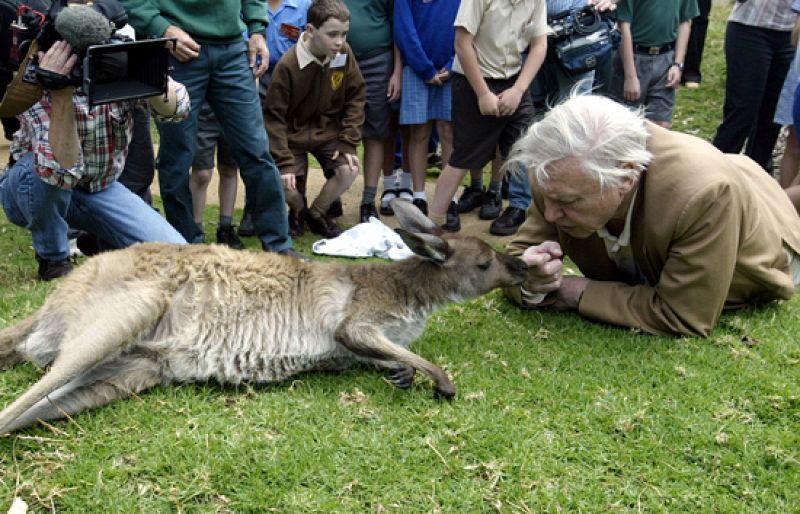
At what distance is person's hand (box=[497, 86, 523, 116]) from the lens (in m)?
6.28

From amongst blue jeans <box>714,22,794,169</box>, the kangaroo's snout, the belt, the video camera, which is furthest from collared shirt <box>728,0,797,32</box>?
the video camera

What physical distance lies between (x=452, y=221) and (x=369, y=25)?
1.98 meters

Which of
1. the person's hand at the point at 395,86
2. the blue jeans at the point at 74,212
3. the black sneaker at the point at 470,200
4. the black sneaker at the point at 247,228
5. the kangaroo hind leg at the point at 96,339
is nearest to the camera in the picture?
the kangaroo hind leg at the point at 96,339

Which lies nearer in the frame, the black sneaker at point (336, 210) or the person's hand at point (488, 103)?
the person's hand at point (488, 103)

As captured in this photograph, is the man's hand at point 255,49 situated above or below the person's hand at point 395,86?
above

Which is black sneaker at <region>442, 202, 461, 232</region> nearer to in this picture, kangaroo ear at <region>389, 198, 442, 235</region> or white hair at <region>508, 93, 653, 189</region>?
kangaroo ear at <region>389, 198, 442, 235</region>

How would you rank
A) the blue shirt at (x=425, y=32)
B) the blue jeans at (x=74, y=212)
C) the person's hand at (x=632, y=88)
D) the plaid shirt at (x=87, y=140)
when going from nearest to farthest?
the plaid shirt at (x=87, y=140), the blue jeans at (x=74, y=212), the blue shirt at (x=425, y=32), the person's hand at (x=632, y=88)

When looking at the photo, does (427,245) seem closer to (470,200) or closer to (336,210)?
(336,210)

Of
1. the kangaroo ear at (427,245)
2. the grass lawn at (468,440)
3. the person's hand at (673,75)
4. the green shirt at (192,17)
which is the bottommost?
the grass lawn at (468,440)

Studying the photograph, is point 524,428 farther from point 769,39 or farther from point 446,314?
point 769,39

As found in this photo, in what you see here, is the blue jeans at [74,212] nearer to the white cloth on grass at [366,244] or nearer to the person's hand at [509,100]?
the white cloth on grass at [366,244]

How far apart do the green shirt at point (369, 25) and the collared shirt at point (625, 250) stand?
12.8 feet

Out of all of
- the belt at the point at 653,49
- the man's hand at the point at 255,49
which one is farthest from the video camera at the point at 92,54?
the belt at the point at 653,49

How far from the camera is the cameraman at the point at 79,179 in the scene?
454 cm
